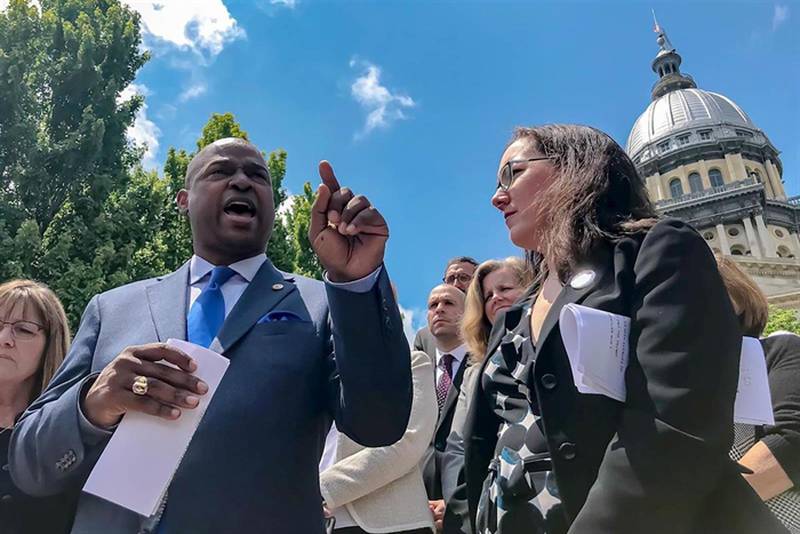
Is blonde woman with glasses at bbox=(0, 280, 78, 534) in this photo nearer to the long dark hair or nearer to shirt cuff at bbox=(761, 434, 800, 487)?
the long dark hair

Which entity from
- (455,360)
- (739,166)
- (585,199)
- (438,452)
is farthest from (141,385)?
(739,166)

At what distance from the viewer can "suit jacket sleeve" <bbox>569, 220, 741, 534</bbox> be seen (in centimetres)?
148

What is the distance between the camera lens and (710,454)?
148cm

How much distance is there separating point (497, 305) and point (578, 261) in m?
1.89

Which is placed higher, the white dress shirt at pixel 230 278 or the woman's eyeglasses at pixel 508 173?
the woman's eyeglasses at pixel 508 173

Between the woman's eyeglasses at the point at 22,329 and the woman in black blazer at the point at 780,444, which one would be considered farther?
the woman's eyeglasses at the point at 22,329

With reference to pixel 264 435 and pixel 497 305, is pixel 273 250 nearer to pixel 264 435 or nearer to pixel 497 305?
pixel 497 305

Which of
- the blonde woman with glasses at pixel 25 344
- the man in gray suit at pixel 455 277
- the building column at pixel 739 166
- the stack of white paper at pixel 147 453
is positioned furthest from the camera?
the building column at pixel 739 166

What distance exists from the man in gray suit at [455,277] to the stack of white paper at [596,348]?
Result: 11.3 feet

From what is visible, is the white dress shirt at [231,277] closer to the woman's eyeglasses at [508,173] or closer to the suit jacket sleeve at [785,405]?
the woman's eyeglasses at [508,173]

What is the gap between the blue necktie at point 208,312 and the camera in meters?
1.90

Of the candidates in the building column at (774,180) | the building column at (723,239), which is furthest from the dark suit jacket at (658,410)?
the building column at (774,180)

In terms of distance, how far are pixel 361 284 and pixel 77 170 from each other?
13.6 metres

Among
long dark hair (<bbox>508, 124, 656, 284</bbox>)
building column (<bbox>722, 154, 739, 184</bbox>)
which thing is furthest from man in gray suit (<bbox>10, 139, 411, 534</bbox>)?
building column (<bbox>722, 154, 739, 184</bbox>)
